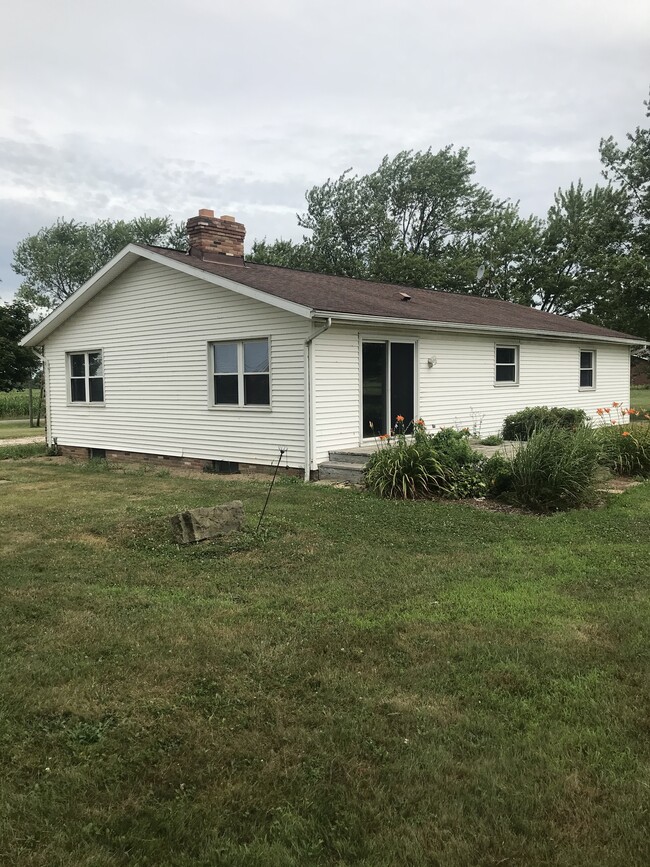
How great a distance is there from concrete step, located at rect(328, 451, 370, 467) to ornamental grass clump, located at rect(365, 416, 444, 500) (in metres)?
1.20

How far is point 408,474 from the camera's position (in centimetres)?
866

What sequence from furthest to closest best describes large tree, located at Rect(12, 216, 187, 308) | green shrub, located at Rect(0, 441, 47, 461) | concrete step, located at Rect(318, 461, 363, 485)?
large tree, located at Rect(12, 216, 187, 308), green shrub, located at Rect(0, 441, 47, 461), concrete step, located at Rect(318, 461, 363, 485)

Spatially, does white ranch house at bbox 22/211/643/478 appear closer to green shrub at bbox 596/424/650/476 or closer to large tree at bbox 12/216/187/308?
green shrub at bbox 596/424/650/476

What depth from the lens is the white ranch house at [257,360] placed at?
10609mm

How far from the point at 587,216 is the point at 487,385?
27037 millimetres

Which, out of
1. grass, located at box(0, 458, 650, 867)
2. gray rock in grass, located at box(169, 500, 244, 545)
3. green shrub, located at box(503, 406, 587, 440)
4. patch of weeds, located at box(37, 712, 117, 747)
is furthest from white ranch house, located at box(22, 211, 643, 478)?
patch of weeds, located at box(37, 712, 117, 747)

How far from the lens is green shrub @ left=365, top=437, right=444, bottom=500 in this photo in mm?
8547

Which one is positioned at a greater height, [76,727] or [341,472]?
[341,472]

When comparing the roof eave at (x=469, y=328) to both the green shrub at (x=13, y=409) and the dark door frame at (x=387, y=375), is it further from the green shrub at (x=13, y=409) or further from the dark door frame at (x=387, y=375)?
the green shrub at (x=13, y=409)

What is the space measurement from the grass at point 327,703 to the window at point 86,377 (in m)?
9.08

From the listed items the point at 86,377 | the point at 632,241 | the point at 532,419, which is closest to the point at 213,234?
the point at 86,377

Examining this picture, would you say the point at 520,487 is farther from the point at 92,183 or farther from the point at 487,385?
the point at 92,183

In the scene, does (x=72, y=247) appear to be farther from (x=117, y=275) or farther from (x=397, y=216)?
(x=117, y=275)

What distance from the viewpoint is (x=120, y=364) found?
1395 cm
